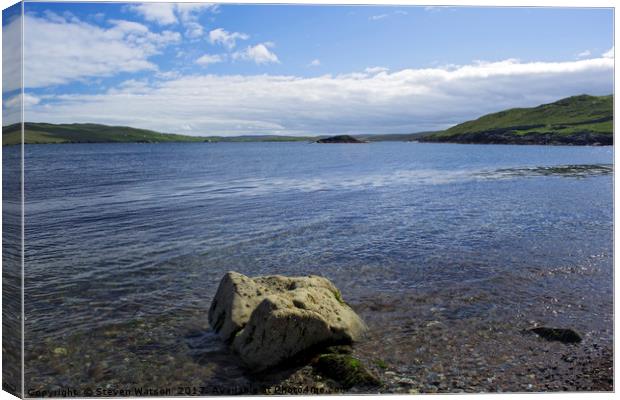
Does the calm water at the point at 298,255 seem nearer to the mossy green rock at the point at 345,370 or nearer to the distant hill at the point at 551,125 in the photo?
the mossy green rock at the point at 345,370

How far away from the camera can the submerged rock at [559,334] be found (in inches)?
414

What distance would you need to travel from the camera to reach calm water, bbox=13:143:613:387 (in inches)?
460

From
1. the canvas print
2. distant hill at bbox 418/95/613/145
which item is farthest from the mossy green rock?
distant hill at bbox 418/95/613/145

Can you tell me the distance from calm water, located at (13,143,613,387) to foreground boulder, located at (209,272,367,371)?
668 mm

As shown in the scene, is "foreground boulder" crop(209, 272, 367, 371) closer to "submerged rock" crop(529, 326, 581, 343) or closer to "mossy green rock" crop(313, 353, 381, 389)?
"mossy green rock" crop(313, 353, 381, 389)

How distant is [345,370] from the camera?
943 centimetres

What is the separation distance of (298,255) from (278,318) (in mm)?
7782

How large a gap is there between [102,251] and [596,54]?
56.2 feet

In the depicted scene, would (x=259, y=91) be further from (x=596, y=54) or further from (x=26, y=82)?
(x=596, y=54)

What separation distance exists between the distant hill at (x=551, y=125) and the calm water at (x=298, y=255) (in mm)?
3223

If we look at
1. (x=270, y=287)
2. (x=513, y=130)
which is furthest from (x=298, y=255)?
(x=513, y=130)

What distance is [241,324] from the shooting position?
10.9 metres

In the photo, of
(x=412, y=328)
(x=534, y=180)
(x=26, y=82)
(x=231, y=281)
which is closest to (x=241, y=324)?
(x=231, y=281)

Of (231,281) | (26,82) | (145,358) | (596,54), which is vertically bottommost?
(145,358)
